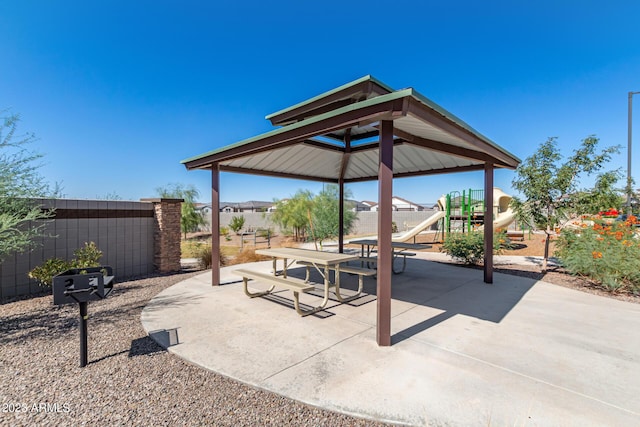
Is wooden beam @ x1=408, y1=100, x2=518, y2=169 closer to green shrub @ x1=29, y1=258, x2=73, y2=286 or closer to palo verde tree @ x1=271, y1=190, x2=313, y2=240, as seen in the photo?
green shrub @ x1=29, y1=258, x2=73, y2=286

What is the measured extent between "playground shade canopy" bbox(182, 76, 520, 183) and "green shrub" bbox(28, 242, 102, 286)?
110 inches

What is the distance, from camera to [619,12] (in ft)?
24.8

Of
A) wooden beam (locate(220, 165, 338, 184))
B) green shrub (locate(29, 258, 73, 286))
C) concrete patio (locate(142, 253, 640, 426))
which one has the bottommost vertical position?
concrete patio (locate(142, 253, 640, 426))

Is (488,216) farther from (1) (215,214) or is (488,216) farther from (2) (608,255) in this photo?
(1) (215,214)

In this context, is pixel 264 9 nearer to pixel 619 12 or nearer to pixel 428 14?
pixel 428 14

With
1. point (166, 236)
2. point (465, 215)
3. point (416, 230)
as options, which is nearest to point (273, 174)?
point (166, 236)

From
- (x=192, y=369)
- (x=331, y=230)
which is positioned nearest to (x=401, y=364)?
(x=192, y=369)

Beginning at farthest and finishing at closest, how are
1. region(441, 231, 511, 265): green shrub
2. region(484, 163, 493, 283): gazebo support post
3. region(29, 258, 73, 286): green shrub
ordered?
region(441, 231, 511, 265): green shrub
region(484, 163, 493, 283): gazebo support post
region(29, 258, 73, 286): green shrub

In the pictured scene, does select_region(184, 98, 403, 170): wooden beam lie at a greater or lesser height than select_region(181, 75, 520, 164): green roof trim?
lesser

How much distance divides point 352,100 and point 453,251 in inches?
224

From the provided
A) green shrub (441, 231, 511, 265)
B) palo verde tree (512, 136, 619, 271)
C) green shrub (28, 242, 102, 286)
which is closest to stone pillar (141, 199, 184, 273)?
green shrub (28, 242, 102, 286)

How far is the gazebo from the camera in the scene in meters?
3.17

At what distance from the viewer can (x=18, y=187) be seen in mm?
4938

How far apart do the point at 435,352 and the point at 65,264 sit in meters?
6.83
